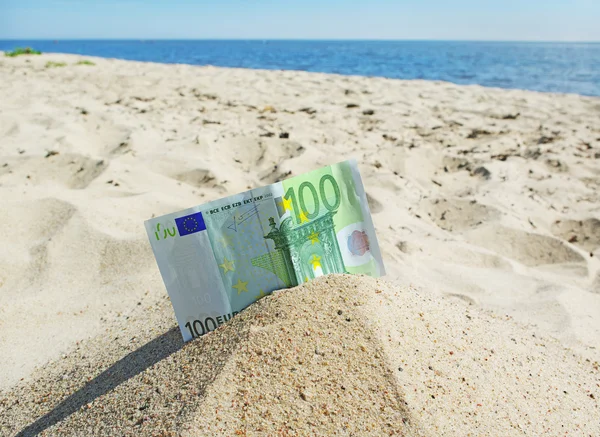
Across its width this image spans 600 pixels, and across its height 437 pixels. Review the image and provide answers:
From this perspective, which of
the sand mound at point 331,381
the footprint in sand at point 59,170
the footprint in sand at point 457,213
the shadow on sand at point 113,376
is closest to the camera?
the sand mound at point 331,381

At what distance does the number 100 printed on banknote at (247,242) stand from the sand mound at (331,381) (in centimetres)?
6

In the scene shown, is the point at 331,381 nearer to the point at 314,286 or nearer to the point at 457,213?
the point at 314,286

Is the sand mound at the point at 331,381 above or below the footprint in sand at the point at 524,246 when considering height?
above

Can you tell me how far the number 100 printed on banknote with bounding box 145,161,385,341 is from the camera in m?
1.36

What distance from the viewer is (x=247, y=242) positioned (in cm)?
138

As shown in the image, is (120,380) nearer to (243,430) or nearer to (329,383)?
(243,430)

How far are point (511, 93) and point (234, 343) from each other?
6.50 metres

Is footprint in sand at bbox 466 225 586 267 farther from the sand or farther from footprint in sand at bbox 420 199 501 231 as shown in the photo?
footprint in sand at bbox 420 199 501 231

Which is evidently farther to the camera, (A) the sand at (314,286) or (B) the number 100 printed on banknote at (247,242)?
(B) the number 100 printed on banknote at (247,242)

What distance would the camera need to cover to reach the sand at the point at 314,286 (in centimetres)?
117

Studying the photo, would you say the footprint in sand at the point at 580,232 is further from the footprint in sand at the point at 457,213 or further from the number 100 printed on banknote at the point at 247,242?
the number 100 printed on banknote at the point at 247,242

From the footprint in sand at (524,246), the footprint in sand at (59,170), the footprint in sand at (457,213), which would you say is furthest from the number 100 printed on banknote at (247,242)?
the footprint in sand at (59,170)

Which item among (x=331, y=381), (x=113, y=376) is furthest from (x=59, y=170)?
(x=331, y=381)

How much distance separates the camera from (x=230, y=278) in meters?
1.40
